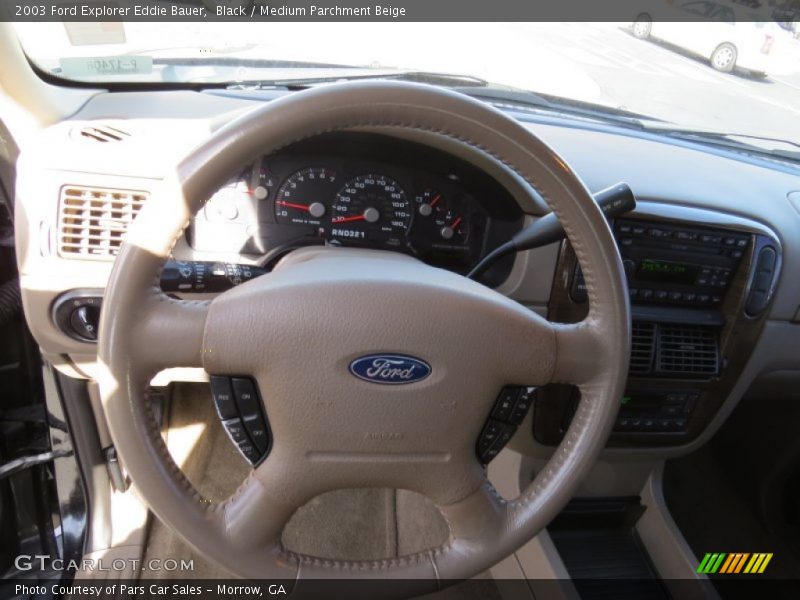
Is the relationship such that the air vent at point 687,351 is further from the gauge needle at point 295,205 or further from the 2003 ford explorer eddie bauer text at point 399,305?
the gauge needle at point 295,205

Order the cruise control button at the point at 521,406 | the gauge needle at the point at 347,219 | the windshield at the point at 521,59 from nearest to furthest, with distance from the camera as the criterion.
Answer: the cruise control button at the point at 521,406, the gauge needle at the point at 347,219, the windshield at the point at 521,59

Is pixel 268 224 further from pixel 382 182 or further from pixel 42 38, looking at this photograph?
pixel 42 38

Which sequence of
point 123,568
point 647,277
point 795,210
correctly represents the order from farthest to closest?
point 123,568, point 795,210, point 647,277

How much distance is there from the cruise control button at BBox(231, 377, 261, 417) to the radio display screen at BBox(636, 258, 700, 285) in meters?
0.99

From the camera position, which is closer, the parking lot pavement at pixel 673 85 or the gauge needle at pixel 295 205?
the gauge needle at pixel 295 205

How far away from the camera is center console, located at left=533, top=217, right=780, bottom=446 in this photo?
57.9 inches

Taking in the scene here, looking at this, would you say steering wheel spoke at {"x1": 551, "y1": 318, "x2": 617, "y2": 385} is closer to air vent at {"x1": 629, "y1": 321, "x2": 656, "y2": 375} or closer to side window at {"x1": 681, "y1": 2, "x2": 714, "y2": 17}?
air vent at {"x1": 629, "y1": 321, "x2": 656, "y2": 375}

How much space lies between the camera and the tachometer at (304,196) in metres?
1.34

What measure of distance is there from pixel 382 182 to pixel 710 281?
855mm

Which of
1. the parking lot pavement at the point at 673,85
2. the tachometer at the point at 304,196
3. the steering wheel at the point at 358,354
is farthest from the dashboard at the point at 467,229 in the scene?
the steering wheel at the point at 358,354

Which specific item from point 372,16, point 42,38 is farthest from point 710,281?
point 42,38

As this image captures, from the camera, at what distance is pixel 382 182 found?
Answer: 1358mm

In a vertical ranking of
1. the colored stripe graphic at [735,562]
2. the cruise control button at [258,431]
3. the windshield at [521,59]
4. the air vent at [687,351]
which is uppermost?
the windshield at [521,59]

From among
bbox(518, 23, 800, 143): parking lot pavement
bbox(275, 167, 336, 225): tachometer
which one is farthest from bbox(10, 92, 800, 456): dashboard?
bbox(518, 23, 800, 143): parking lot pavement
